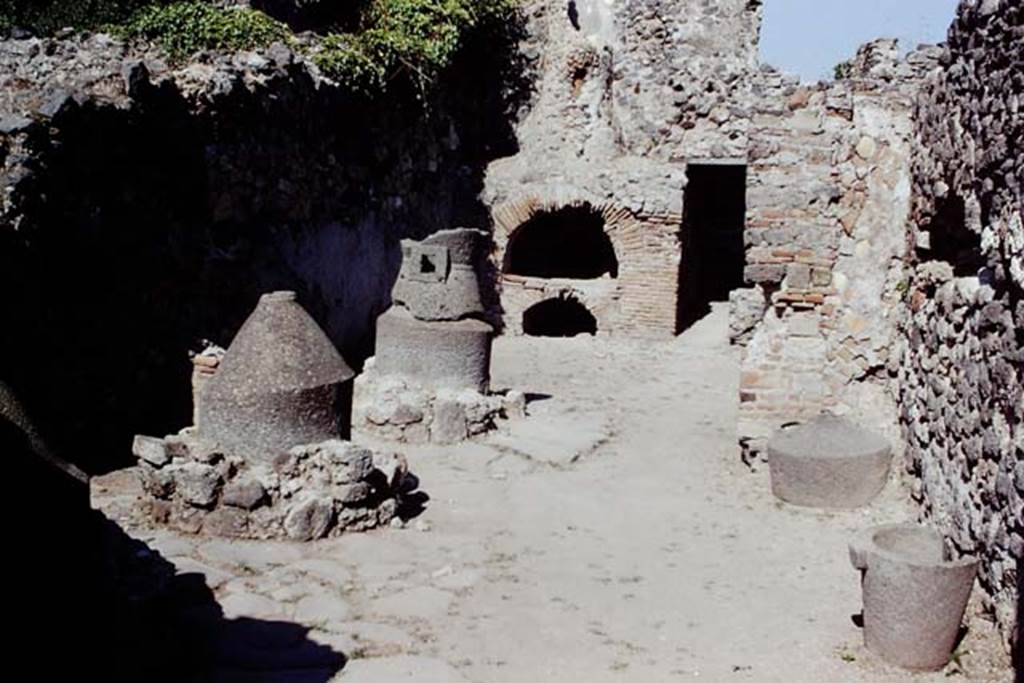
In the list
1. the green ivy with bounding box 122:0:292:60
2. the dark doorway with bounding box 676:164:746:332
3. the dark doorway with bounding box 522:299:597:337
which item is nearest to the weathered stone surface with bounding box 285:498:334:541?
the green ivy with bounding box 122:0:292:60

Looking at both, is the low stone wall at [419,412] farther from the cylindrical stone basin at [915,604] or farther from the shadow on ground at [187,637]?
the cylindrical stone basin at [915,604]

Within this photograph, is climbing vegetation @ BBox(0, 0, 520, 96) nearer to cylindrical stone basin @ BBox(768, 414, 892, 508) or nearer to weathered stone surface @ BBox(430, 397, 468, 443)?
weathered stone surface @ BBox(430, 397, 468, 443)

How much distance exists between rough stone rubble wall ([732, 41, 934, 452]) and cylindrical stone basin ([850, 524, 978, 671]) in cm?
279

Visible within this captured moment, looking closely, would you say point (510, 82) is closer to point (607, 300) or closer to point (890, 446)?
point (607, 300)

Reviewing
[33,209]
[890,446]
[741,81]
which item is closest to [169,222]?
[33,209]

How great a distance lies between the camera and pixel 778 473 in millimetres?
7953

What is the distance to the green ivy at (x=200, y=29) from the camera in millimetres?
12500

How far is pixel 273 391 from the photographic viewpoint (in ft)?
23.7

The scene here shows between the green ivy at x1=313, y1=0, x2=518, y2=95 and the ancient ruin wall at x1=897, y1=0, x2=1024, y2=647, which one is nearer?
the ancient ruin wall at x1=897, y1=0, x2=1024, y2=647

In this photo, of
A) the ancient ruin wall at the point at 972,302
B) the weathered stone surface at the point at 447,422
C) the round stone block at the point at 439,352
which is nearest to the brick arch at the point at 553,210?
the round stone block at the point at 439,352

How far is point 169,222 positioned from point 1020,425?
8.32 m

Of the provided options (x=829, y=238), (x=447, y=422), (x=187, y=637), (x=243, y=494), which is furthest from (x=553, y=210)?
(x=187, y=637)

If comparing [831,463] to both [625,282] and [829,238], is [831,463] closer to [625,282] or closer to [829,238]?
[829,238]

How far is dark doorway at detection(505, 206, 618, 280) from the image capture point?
18625 mm
